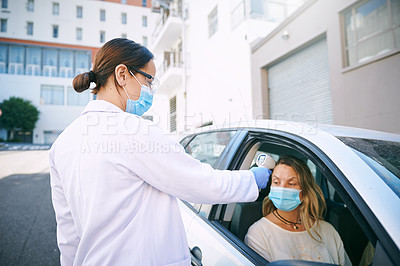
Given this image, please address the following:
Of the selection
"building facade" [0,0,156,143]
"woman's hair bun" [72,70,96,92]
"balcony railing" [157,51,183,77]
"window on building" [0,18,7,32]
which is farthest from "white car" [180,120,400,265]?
"window on building" [0,18,7,32]

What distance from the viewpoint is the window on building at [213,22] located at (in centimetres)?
1178

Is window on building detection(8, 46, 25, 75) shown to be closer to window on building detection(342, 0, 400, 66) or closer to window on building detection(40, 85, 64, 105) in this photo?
window on building detection(40, 85, 64, 105)

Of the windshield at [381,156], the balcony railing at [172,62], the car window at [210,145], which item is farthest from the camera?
the balcony railing at [172,62]

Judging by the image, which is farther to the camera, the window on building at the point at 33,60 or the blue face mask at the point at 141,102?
the window on building at the point at 33,60

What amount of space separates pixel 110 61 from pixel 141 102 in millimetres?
257

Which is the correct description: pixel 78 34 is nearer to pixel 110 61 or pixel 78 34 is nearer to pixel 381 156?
pixel 110 61

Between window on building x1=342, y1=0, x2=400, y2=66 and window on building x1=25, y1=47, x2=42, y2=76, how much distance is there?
33.5 metres

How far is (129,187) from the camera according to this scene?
1041mm

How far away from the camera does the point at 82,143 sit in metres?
1.08

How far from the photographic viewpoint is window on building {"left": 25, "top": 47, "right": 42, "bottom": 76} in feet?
101

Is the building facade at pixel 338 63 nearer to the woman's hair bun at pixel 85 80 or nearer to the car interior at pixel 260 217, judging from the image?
the car interior at pixel 260 217

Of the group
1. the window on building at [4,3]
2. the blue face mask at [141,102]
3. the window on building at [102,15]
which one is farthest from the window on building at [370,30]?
the window on building at [4,3]

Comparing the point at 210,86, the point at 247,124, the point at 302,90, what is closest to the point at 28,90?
the point at 210,86

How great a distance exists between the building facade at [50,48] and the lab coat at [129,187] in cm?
3257
